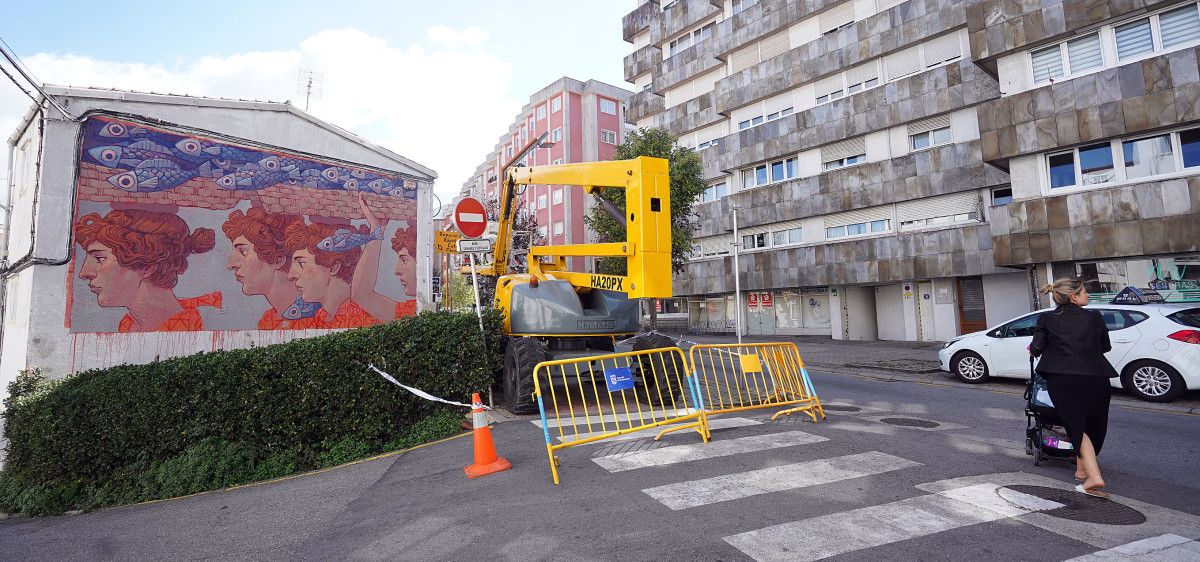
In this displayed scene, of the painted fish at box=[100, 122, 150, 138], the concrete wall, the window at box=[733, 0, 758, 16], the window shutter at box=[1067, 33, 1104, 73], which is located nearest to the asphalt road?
the concrete wall

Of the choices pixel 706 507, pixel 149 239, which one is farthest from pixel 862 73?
pixel 149 239

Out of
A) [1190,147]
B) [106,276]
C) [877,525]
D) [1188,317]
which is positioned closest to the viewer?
[877,525]

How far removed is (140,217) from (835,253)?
80.8ft

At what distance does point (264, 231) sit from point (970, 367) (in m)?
13.9

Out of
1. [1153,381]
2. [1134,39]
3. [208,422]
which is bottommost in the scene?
[1153,381]

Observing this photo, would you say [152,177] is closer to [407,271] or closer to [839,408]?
[407,271]

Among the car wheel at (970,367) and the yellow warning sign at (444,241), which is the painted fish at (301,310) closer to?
the yellow warning sign at (444,241)

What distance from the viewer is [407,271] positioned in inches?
475

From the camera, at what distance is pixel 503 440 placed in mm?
6570

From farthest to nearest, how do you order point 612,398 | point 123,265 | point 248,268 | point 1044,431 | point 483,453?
1. point 248,268
2. point 123,265
3. point 612,398
4. point 483,453
5. point 1044,431

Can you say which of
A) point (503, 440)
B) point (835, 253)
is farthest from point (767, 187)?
point (503, 440)

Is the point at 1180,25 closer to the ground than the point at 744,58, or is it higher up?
closer to the ground

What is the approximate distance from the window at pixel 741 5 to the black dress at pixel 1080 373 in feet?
97.7

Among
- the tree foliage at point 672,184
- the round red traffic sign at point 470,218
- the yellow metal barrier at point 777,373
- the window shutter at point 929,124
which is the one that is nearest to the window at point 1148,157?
the window shutter at point 929,124
